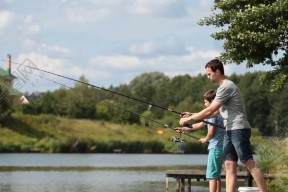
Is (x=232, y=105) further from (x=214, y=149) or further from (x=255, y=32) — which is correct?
(x=255, y=32)

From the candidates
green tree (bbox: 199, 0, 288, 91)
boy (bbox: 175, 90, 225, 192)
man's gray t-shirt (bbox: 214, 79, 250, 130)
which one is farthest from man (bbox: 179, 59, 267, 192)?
green tree (bbox: 199, 0, 288, 91)

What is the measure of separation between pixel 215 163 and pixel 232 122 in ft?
5.70

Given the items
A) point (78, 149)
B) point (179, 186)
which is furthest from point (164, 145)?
point (179, 186)

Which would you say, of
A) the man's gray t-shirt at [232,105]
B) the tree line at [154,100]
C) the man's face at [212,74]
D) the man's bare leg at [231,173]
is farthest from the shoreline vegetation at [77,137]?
the man's gray t-shirt at [232,105]

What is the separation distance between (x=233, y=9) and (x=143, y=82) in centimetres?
11911

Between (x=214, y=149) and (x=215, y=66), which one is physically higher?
(x=215, y=66)

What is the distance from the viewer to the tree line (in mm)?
84875

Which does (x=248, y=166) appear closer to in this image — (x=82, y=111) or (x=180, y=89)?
(x=82, y=111)

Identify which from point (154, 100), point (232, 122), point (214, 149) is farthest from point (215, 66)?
point (154, 100)

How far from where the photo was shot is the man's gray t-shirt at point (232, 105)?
9773 mm

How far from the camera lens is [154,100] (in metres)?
123

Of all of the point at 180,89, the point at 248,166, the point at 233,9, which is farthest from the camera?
the point at 180,89

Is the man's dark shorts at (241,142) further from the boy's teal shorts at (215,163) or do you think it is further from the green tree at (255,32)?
the green tree at (255,32)

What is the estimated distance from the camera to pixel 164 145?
75.6 metres
